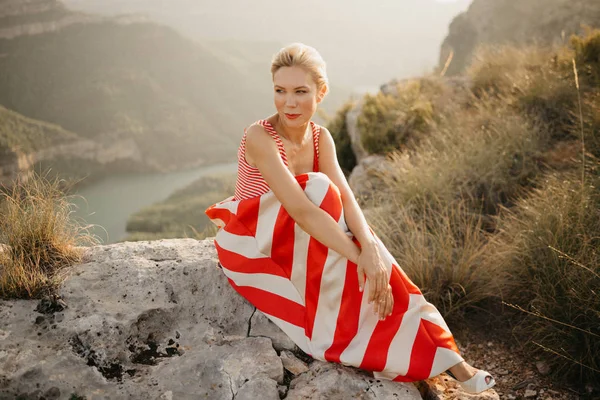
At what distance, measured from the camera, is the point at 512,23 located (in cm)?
1727

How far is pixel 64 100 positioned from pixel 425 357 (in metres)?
24.2

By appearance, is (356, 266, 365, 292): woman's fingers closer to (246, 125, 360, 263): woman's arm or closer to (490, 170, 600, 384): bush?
(246, 125, 360, 263): woman's arm

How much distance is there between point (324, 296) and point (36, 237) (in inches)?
65.7

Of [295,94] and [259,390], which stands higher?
[295,94]

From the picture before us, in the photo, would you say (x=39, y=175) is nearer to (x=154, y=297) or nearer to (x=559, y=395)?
(x=154, y=297)

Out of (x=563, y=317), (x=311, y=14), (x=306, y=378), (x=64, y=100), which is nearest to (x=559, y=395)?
(x=563, y=317)

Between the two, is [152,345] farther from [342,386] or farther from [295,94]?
[295,94]

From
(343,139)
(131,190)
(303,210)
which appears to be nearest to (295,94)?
(303,210)

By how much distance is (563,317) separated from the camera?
245cm

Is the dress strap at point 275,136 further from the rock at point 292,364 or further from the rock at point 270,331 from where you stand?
the rock at point 292,364

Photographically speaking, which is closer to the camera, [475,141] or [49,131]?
[475,141]

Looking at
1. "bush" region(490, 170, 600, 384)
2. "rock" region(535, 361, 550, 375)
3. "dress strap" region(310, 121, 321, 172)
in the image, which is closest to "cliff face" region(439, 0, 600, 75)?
"bush" region(490, 170, 600, 384)

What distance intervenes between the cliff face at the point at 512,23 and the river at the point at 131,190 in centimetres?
1329

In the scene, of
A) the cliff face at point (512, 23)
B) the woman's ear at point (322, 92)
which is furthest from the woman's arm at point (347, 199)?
the cliff face at point (512, 23)
